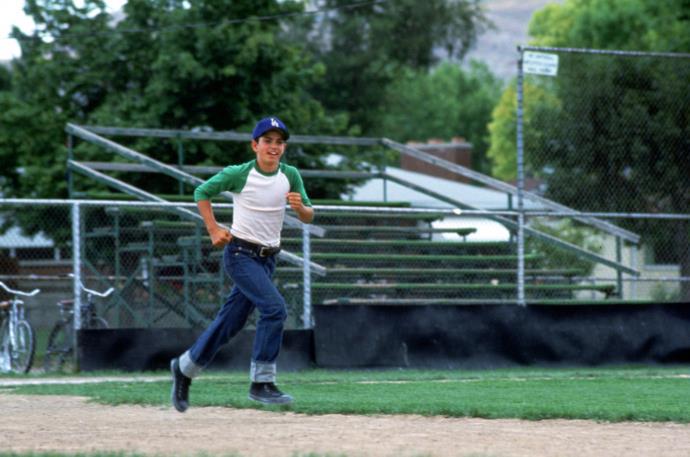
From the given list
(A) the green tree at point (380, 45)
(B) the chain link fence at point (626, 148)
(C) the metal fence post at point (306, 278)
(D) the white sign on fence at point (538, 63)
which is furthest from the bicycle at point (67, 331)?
(A) the green tree at point (380, 45)

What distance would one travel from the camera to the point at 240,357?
16.3 metres

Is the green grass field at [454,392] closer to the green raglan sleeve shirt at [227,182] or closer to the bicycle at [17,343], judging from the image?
the bicycle at [17,343]

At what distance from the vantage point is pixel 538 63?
1773cm

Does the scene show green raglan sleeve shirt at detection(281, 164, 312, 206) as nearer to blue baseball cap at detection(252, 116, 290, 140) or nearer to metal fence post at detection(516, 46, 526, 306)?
blue baseball cap at detection(252, 116, 290, 140)

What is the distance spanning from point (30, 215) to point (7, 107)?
89.2 inches

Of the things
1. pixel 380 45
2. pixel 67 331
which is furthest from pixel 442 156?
pixel 67 331

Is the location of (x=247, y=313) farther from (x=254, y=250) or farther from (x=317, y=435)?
(x=317, y=435)

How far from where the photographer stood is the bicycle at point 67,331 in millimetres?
16297

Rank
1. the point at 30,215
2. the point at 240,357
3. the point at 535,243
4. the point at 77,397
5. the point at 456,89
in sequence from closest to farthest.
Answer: the point at 77,397 < the point at 240,357 < the point at 535,243 < the point at 30,215 < the point at 456,89

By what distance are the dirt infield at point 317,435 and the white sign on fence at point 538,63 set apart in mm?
8805

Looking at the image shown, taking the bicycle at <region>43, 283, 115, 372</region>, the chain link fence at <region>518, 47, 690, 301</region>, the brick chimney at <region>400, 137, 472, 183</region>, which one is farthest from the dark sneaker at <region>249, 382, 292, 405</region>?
the brick chimney at <region>400, 137, 472, 183</region>

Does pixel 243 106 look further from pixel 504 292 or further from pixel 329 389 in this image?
pixel 329 389

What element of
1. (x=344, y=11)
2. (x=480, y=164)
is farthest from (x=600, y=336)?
(x=480, y=164)

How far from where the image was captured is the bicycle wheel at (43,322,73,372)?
16.6 m
